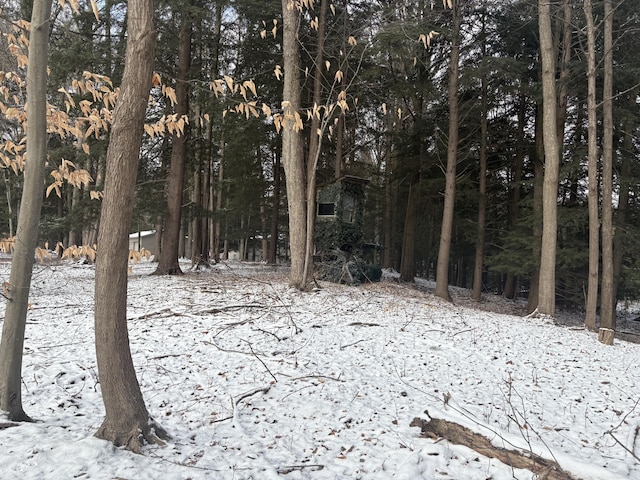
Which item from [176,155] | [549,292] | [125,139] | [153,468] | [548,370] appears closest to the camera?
[153,468]

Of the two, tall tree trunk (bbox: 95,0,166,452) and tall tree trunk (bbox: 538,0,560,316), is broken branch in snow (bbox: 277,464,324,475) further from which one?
tall tree trunk (bbox: 538,0,560,316)

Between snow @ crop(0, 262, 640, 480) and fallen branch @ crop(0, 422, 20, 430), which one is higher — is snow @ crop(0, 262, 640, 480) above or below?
below

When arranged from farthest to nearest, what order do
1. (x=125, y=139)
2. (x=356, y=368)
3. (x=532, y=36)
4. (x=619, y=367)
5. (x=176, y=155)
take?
1. (x=532, y=36)
2. (x=176, y=155)
3. (x=619, y=367)
4. (x=356, y=368)
5. (x=125, y=139)

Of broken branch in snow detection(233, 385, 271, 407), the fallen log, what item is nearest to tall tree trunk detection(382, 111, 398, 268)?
broken branch in snow detection(233, 385, 271, 407)

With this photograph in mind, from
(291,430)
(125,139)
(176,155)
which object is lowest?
(291,430)

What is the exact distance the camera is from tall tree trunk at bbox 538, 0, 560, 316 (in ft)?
30.1

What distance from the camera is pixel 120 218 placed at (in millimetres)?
2832

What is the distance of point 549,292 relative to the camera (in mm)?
9453

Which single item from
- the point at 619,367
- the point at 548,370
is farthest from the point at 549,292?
the point at 548,370

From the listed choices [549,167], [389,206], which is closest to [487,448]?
[549,167]

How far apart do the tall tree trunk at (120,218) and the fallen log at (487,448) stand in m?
2.33

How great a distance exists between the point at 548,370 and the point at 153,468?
4907 millimetres

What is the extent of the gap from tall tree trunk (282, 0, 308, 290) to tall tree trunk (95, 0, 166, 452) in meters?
6.24

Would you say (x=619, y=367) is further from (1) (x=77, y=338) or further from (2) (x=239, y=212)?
(2) (x=239, y=212)
